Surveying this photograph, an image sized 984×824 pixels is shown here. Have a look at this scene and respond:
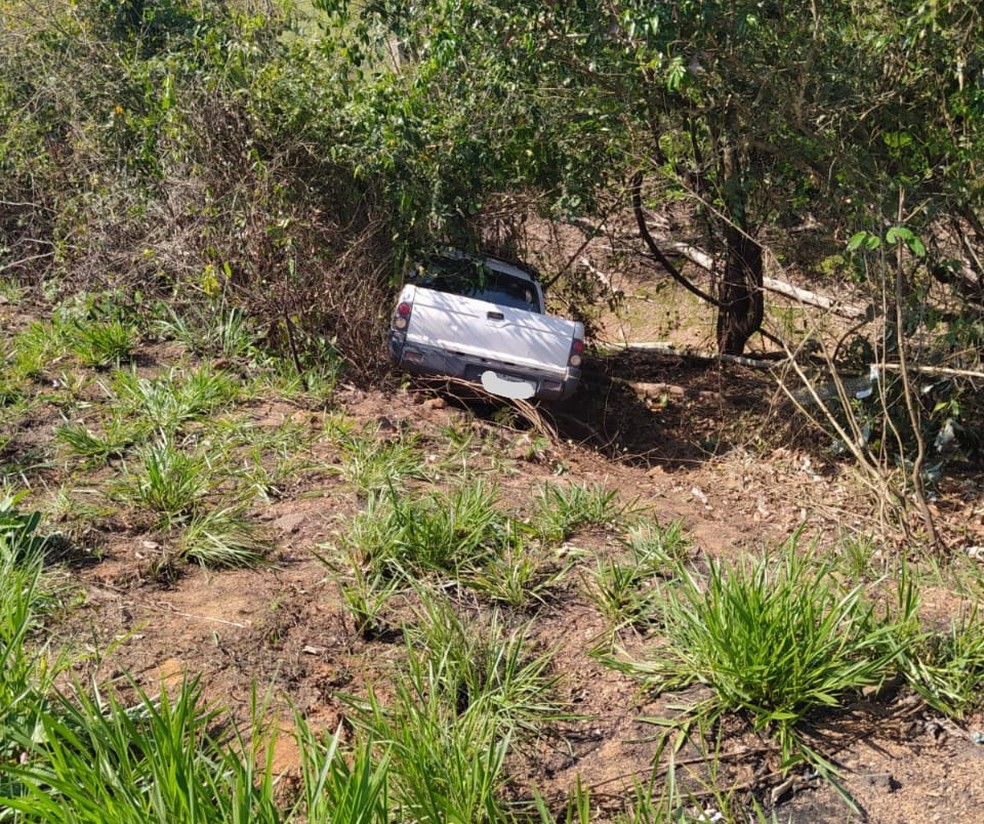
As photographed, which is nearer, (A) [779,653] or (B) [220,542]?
(A) [779,653]

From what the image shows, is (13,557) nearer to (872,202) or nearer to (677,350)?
(872,202)

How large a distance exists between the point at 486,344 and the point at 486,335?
3.1 inches

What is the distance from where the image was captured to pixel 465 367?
884 centimetres

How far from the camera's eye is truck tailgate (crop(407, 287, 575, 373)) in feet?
28.9

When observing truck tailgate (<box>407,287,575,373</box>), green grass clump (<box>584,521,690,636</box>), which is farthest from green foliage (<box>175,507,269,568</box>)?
truck tailgate (<box>407,287,575,373</box>)

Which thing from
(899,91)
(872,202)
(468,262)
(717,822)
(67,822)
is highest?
(899,91)

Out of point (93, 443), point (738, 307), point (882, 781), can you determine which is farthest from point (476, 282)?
point (882, 781)

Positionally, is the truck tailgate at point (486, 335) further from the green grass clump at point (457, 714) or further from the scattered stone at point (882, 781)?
the scattered stone at point (882, 781)

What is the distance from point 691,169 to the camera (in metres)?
10.3

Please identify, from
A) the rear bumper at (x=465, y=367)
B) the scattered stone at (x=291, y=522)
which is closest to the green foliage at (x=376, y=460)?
the scattered stone at (x=291, y=522)

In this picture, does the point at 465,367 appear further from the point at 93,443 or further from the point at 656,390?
the point at 656,390

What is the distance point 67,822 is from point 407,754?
1036 mm

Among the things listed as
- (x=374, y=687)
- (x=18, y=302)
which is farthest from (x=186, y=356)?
(x=374, y=687)

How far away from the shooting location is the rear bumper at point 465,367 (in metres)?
8.82
